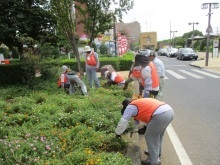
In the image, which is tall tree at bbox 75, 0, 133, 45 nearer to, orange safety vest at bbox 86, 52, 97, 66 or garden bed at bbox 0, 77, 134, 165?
orange safety vest at bbox 86, 52, 97, 66

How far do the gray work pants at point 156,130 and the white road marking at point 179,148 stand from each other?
1.98 feet

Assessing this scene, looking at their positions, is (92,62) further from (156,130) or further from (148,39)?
(148,39)

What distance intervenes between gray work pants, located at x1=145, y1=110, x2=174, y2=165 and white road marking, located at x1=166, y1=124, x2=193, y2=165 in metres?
0.60

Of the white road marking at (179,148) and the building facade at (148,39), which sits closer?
the white road marking at (179,148)

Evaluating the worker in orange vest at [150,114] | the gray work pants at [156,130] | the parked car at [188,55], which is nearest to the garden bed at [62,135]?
the gray work pants at [156,130]

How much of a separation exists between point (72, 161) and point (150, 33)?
292ft

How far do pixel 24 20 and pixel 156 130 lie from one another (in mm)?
Result: 9288

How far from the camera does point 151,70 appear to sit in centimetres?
490

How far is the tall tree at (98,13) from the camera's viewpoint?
11.9 meters

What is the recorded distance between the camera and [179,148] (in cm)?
435

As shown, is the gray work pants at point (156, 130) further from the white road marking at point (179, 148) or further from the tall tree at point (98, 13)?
the tall tree at point (98, 13)

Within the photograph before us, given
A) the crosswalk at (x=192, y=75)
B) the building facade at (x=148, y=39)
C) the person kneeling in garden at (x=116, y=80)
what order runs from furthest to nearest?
the building facade at (x=148, y=39) → the crosswalk at (x=192, y=75) → the person kneeling in garden at (x=116, y=80)

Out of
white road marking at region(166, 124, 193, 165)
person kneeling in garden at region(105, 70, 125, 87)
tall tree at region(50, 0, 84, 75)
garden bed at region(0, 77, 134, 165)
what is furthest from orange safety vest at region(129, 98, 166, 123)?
tall tree at region(50, 0, 84, 75)

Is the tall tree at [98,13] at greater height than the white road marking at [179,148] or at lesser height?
greater
